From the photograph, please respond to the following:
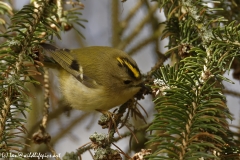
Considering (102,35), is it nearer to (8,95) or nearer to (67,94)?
(67,94)

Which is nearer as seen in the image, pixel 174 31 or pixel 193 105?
pixel 193 105

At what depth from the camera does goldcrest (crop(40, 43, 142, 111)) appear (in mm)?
1988

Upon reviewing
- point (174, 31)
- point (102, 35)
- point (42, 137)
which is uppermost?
point (102, 35)

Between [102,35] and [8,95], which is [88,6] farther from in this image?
[8,95]

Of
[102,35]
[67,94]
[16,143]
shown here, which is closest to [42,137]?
[16,143]

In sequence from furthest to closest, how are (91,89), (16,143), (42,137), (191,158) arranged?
(91,89) → (42,137) → (16,143) → (191,158)

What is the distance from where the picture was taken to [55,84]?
2.35m

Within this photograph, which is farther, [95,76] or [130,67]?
[95,76]

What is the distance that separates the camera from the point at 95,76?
7.14ft

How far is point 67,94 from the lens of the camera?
2176 millimetres

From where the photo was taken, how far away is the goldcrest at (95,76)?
1.99 metres

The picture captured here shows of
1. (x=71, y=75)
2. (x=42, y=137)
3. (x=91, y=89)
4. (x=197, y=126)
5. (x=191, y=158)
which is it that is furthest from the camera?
(x=71, y=75)

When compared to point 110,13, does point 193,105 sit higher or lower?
lower

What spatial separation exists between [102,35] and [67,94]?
0.79 metres
